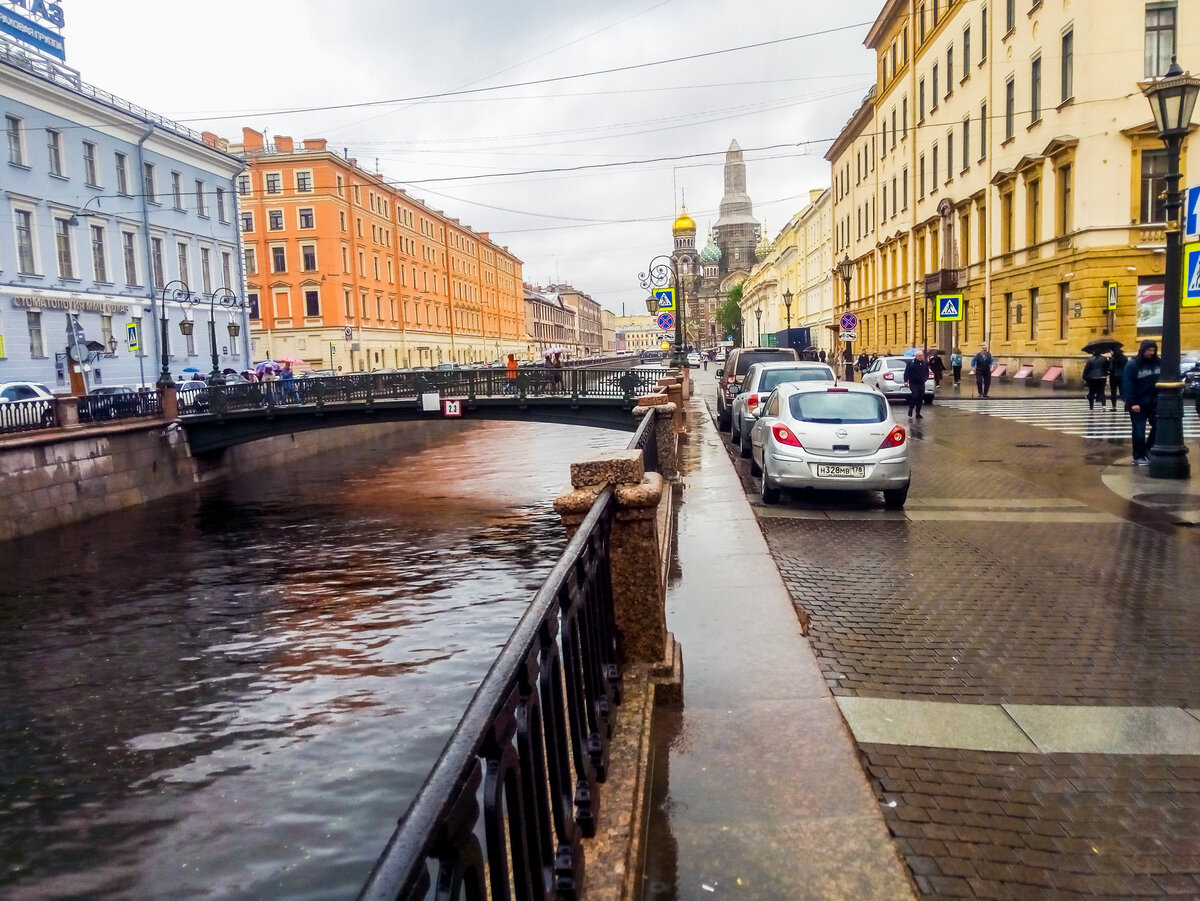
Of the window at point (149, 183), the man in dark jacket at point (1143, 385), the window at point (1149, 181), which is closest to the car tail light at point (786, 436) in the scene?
the man in dark jacket at point (1143, 385)

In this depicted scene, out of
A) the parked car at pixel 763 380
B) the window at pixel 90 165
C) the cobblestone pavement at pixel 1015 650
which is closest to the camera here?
the cobblestone pavement at pixel 1015 650

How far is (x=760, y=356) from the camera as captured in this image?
23.4 meters

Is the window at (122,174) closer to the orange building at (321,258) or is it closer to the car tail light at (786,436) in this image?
the orange building at (321,258)

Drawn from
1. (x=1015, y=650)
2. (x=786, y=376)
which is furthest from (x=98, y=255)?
(x=1015, y=650)

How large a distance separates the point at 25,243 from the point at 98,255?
410cm

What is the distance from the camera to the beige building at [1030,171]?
2848cm

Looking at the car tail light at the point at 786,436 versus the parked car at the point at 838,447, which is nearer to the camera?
the parked car at the point at 838,447

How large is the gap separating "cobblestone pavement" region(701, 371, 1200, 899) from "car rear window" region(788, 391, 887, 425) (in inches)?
43.1

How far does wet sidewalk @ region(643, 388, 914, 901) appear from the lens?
127 inches

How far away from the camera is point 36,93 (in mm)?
33094

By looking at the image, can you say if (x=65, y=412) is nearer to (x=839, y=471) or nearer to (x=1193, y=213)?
(x=839, y=471)

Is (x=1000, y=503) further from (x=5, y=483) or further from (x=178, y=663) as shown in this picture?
(x=5, y=483)

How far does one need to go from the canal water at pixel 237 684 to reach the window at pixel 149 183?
21615 mm

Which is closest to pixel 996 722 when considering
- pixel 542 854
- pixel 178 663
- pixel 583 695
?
pixel 583 695
